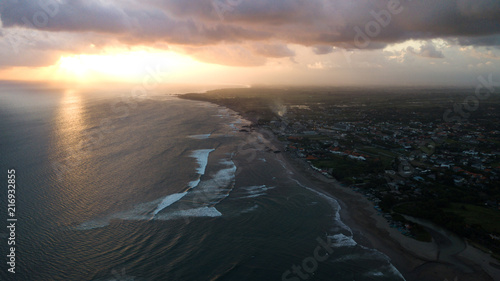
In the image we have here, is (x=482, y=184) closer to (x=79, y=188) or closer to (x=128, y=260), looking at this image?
(x=128, y=260)

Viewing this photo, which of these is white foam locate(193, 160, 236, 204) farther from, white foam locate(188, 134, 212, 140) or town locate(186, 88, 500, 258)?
white foam locate(188, 134, 212, 140)

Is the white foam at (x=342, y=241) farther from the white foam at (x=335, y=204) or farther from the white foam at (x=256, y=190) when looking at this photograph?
the white foam at (x=256, y=190)

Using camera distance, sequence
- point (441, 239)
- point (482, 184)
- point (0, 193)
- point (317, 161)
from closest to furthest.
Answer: point (441, 239) → point (0, 193) → point (482, 184) → point (317, 161)

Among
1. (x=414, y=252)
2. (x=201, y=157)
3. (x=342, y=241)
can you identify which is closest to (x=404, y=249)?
(x=414, y=252)

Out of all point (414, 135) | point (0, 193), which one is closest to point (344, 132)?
point (414, 135)

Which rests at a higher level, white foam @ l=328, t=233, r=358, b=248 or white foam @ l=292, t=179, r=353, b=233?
white foam @ l=292, t=179, r=353, b=233

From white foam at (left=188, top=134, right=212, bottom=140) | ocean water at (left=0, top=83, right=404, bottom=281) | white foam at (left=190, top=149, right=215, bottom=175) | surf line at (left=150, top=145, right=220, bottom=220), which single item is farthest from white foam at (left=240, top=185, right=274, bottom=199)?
white foam at (left=188, top=134, right=212, bottom=140)
